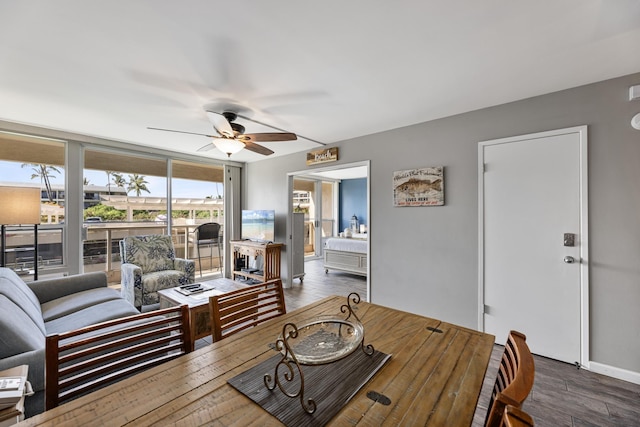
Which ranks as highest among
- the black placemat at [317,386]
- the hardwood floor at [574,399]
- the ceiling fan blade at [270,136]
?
the ceiling fan blade at [270,136]

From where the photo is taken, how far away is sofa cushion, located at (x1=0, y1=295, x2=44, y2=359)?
4.77 feet

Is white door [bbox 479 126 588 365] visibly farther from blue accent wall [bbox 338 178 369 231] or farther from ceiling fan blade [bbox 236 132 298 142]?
blue accent wall [bbox 338 178 369 231]

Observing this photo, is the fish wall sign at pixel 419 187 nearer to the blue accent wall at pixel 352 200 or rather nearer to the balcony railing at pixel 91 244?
the balcony railing at pixel 91 244

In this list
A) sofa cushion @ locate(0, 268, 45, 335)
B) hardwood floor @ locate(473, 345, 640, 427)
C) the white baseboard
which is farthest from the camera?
the white baseboard

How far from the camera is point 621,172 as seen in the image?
2170 mm

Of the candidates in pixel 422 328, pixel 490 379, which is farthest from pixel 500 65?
pixel 490 379

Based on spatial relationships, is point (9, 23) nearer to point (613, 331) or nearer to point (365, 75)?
point (365, 75)

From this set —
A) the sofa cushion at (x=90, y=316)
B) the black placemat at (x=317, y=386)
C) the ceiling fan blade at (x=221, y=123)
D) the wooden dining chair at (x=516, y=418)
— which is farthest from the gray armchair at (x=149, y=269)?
the wooden dining chair at (x=516, y=418)

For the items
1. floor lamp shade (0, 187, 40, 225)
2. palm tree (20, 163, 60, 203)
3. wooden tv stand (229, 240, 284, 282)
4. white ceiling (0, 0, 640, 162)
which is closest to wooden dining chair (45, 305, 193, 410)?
white ceiling (0, 0, 640, 162)

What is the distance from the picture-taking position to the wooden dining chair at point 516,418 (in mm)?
580

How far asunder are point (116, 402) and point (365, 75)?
243 cm

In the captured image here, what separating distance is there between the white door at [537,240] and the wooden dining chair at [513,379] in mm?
1922

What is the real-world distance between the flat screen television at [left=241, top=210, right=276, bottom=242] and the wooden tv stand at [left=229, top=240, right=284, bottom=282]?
0.15 meters

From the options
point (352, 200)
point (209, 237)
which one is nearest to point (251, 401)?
point (209, 237)
